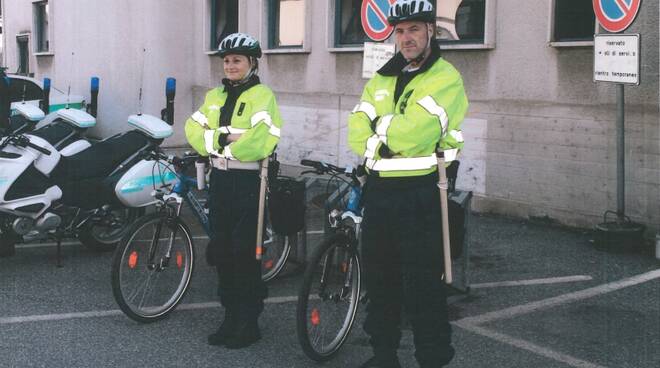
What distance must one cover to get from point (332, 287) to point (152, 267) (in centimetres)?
144

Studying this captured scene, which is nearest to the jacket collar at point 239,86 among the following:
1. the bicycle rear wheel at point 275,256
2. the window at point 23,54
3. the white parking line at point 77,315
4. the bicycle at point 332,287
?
the bicycle at point 332,287

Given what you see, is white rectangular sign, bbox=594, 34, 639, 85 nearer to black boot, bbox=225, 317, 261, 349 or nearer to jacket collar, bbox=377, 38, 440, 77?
jacket collar, bbox=377, 38, 440, 77

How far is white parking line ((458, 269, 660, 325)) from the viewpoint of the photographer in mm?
6035

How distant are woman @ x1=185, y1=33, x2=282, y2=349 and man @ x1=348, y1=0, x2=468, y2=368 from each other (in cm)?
109

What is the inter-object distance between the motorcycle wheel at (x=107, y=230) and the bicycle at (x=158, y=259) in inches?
73.9

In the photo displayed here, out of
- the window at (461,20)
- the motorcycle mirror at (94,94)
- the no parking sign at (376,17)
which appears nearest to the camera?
the no parking sign at (376,17)

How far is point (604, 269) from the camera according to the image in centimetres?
770

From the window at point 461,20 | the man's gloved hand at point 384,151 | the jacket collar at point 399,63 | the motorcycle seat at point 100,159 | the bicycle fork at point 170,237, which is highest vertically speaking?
the window at point 461,20

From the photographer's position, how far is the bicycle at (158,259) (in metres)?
5.66

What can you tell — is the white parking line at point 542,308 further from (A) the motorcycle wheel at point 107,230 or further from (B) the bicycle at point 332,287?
(A) the motorcycle wheel at point 107,230

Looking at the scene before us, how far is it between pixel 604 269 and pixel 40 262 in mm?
5003

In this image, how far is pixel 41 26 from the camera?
2252 cm

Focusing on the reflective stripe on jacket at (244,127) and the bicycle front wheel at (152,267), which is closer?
the reflective stripe on jacket at (244,127)

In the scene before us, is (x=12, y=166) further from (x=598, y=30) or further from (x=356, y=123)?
(x=598, y=30)
